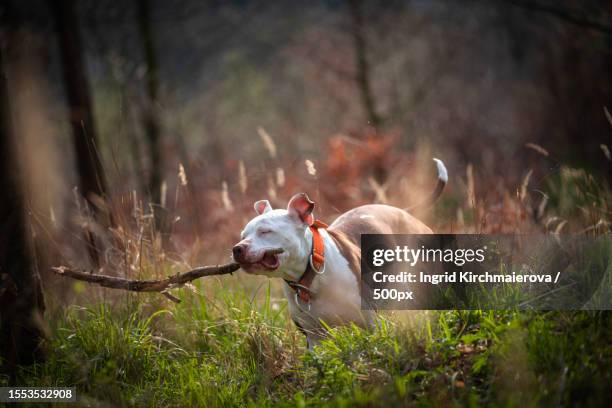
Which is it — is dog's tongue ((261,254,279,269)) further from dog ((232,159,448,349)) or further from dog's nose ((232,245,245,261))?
dog's nose ((232,245,245,261))

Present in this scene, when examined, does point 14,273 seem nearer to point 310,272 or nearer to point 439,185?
point 310,272

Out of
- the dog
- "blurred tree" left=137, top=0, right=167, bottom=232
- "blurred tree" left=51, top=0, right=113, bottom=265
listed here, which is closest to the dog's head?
the dog

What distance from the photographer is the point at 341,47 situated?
1351 cm

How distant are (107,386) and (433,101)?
43.2ft

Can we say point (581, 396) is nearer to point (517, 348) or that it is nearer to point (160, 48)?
point (517, 348)

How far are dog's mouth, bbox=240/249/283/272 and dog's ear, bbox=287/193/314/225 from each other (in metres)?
0.30

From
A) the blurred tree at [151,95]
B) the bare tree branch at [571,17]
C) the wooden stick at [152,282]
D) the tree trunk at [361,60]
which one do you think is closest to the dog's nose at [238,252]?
the wooden stick at [152,282]

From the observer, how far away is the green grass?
2799 mm

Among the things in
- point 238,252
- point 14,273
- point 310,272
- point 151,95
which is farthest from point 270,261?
point 151,95

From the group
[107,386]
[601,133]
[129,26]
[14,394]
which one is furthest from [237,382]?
[601,133]

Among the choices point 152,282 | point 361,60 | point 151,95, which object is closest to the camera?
point 152,282

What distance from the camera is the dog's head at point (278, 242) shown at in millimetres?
3370

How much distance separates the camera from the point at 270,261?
345cm

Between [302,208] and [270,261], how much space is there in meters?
0.43
